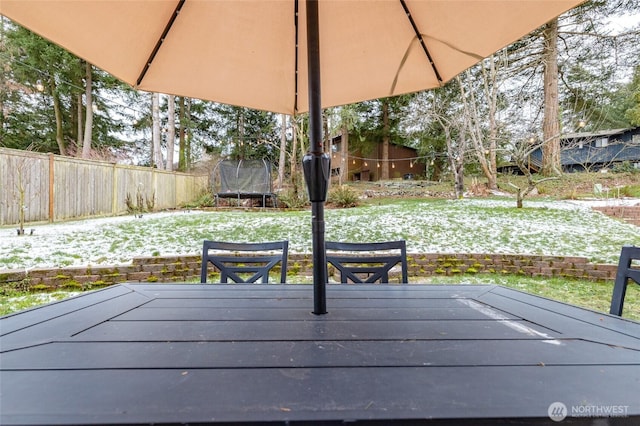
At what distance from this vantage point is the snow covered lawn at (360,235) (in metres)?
4.23

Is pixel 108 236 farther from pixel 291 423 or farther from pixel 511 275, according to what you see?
pixel 511 275

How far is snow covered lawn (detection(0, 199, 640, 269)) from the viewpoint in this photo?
4.23 metres

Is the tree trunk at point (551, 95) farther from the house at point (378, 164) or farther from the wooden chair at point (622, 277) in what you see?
the wooden chair at point (622, 277)

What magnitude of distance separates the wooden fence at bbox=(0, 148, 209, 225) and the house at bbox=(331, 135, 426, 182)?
11.8m

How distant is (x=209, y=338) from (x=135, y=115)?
18.9 m

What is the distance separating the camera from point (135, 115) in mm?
16266

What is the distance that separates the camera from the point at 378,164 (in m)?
19.9

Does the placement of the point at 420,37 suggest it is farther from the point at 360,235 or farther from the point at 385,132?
the point at 385,132

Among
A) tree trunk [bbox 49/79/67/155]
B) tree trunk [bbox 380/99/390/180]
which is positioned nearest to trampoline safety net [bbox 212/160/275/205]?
tree trunk [bbox 49/79/67/155]

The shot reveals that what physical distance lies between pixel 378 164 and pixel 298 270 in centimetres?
1667

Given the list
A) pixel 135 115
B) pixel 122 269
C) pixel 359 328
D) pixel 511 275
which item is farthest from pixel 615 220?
pixel 135 115
